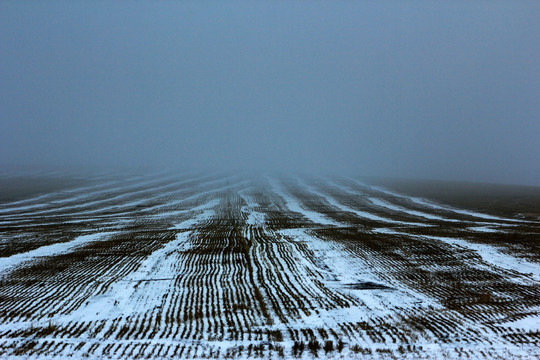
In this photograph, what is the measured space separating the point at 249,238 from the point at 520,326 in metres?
18.6

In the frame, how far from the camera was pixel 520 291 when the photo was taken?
16.8 meters

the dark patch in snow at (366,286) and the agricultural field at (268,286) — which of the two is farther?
the dark patch in snow at (366,286)

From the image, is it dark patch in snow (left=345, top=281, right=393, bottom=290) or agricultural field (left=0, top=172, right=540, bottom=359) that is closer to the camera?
agricultural field (left=0, top=172, right=540, bottom=359)

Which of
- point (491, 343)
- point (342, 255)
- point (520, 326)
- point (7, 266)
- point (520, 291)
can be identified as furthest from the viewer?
point (342, 255)

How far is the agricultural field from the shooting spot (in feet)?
38.6

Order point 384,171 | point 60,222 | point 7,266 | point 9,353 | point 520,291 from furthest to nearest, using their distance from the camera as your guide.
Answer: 1. point 384,171
2. point 60,222
3. point 7,266
4. point 520,291
5. point 9,353

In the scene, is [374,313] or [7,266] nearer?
[374,313]

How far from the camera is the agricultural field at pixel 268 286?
11.8m

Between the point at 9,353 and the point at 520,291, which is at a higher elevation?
the point at 520,291

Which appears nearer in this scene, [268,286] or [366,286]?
[268,286]

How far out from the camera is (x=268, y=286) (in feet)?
56.9

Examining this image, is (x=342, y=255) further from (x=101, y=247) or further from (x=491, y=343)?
(x=101, y=247)

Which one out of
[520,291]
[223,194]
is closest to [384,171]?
[223,194]

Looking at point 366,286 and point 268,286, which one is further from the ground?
point 366,286
